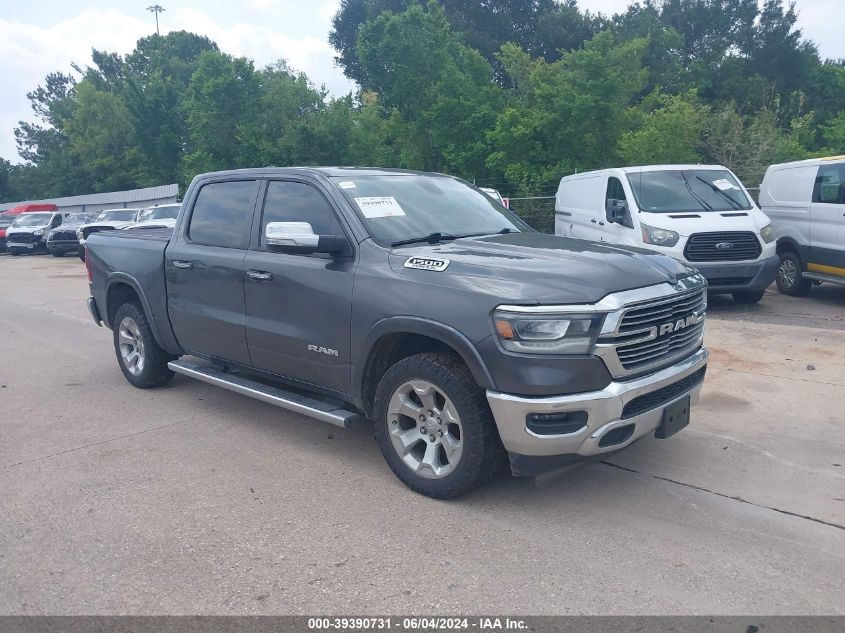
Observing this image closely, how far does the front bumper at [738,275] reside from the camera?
9.84m

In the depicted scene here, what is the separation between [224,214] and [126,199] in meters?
43.3

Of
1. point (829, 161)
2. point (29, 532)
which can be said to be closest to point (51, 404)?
point (29, 532)

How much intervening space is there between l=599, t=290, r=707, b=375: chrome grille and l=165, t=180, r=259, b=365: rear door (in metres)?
2.71

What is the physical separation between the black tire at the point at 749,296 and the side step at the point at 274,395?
7.24 metres

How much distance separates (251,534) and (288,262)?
1830 mm

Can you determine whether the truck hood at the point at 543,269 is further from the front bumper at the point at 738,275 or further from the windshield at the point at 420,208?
the front bumper at the point at 738,275

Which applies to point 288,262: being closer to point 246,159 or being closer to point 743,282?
point 743,282

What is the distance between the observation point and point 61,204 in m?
57.2

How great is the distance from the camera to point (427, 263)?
4.24 meters

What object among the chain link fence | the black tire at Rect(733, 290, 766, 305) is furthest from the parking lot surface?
the chain link fence

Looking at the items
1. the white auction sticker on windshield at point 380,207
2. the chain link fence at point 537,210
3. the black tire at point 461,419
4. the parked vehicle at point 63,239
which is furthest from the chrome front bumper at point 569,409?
the parked vehicle at point 63,239

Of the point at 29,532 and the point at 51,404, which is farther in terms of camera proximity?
the point at 51,404

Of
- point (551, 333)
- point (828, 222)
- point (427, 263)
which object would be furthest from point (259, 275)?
point (828, 222)

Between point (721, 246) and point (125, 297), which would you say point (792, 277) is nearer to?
point (721, 246)
